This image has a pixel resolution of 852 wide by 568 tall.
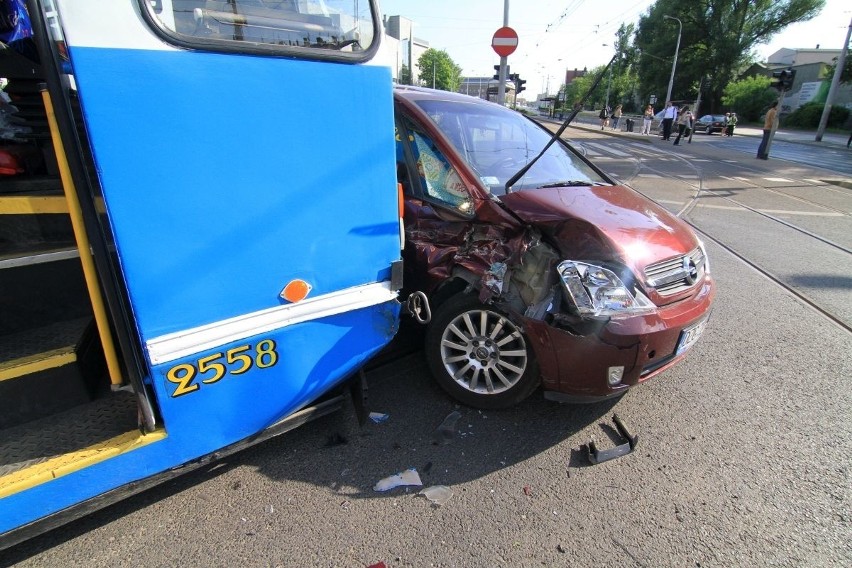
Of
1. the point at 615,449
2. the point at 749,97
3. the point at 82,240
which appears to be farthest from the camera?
the point at 749,97

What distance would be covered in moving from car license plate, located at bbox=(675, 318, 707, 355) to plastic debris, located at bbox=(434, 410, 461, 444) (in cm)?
140

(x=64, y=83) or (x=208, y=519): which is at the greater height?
(x=64, y=83)

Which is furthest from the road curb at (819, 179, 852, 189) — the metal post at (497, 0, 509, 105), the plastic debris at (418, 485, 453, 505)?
the plastic debris at (418, 485, 453, 505)

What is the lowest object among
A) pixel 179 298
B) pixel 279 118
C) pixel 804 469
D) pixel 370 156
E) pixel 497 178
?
pixel 804 469

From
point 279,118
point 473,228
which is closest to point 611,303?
point 473,228

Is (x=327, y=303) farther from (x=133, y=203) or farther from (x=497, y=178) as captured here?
(x=497, y=178)

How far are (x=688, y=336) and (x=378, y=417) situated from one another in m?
1.96

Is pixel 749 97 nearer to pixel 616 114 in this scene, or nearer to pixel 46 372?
pixel 616 114

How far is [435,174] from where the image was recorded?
10.6 feet

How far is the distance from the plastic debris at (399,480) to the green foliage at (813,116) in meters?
51.0

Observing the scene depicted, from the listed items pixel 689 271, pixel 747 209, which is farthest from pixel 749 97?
pixel 689 271

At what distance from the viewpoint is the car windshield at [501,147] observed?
3.29 meters

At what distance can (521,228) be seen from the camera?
2.83m

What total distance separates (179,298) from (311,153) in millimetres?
839
